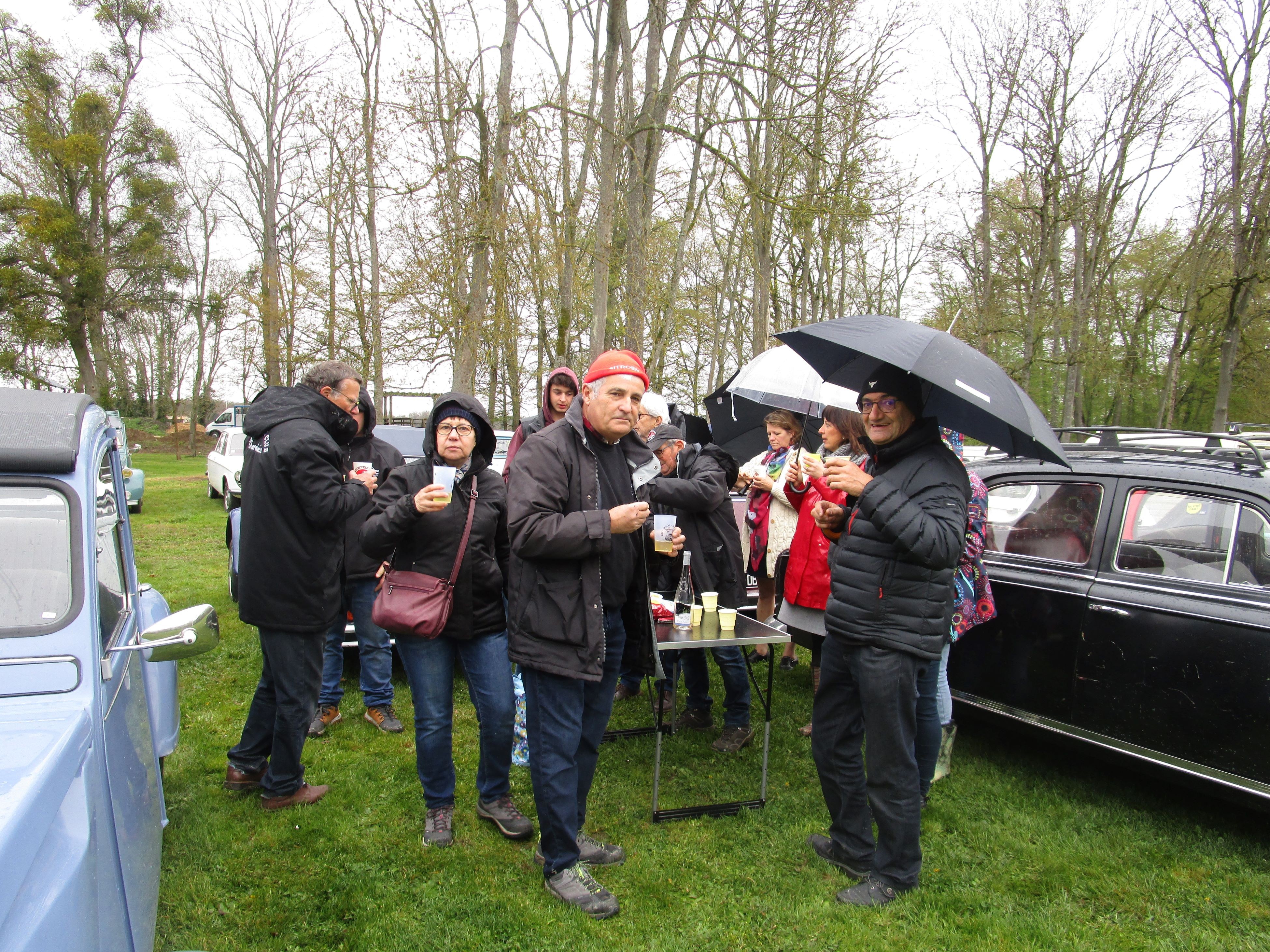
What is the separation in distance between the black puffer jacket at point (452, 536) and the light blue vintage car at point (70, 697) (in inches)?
36.9

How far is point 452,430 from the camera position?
131 inches

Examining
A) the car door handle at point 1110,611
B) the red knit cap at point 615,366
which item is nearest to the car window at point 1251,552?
the car door handle at point 1110,611

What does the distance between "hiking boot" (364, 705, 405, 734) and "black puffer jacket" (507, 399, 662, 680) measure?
2.20 meters

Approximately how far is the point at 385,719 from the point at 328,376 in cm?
225

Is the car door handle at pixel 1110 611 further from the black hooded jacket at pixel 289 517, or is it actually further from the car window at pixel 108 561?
the car window at pixel 108 561

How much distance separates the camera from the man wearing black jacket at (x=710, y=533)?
4.37 metres

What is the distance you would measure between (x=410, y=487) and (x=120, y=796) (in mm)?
1606

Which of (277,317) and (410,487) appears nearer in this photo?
(410,487)

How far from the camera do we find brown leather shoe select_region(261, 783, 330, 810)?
12.3ft

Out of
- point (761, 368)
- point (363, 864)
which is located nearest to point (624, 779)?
point (363, 864)

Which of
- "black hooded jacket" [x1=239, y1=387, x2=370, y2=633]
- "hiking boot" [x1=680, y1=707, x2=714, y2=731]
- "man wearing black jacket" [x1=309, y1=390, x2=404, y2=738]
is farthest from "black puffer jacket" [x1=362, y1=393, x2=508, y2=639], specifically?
"hiking boot" [x1=680, y1=707, x2=714, y2=731]

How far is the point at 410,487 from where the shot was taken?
331cm

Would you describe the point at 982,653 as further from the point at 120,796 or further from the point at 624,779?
the point at 120,796

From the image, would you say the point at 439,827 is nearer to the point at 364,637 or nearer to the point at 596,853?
the point at 596,853
